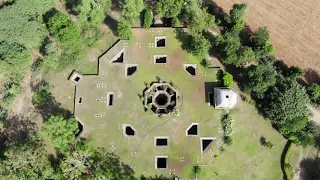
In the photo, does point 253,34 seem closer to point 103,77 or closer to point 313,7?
point 313,7

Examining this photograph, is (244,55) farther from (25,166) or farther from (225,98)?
(25,166)

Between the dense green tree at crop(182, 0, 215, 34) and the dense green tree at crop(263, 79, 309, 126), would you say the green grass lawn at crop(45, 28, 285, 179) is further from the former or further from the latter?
the dense green tree at crop(182, 0, 215, 34)

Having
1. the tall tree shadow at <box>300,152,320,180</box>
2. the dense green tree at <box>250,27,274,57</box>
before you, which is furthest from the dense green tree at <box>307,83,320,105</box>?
the tall tree shadow at <box>300,152,320,180</box>

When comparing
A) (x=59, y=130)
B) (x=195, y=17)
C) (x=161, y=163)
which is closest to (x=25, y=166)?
(x=59, y=130)

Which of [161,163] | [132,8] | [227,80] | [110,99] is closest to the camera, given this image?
[161,163]

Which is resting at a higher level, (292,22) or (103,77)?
(292,22)

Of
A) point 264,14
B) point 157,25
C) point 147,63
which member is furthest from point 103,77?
point 264,14
